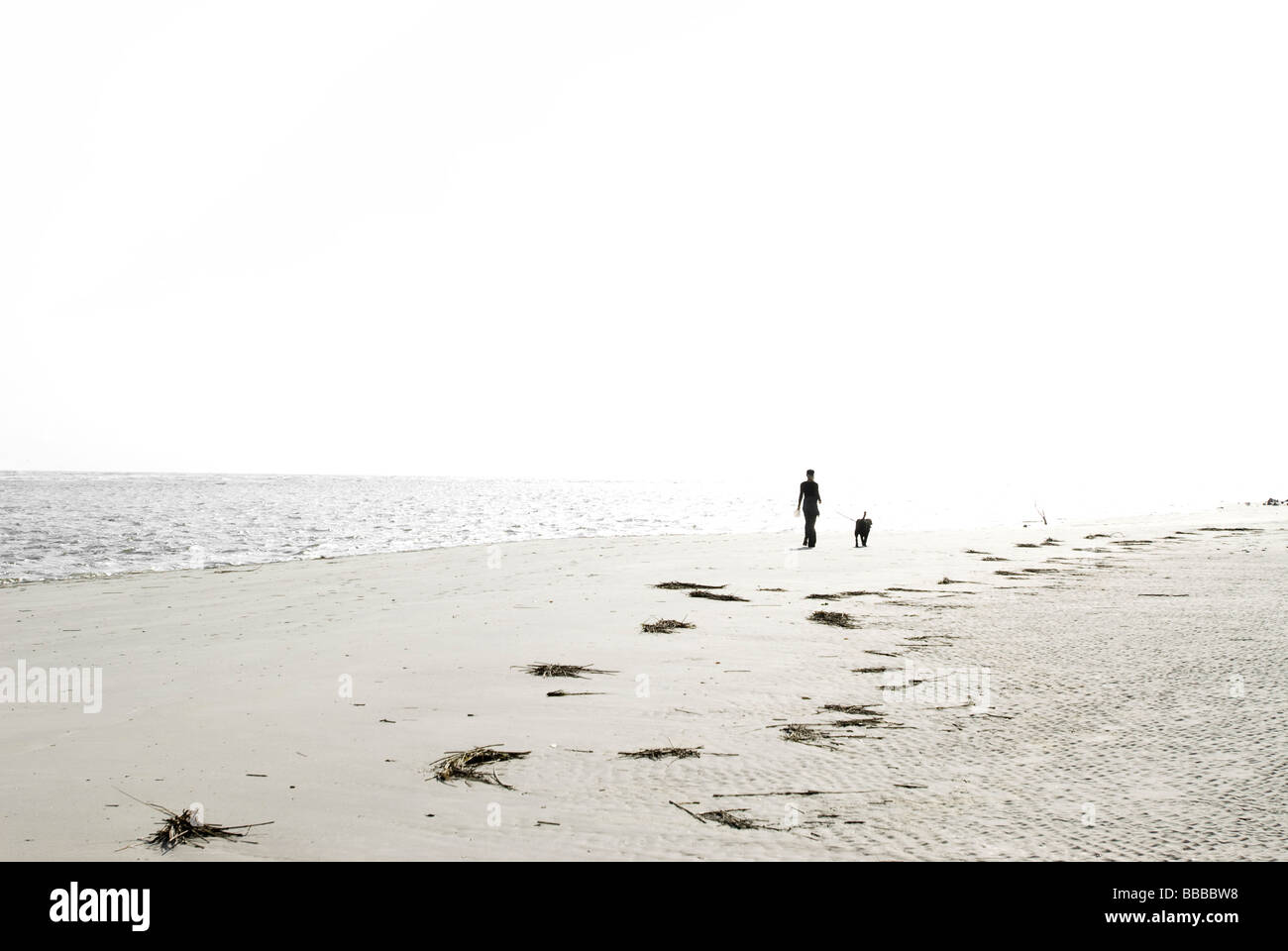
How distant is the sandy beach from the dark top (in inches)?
391

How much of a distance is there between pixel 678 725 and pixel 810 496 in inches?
696

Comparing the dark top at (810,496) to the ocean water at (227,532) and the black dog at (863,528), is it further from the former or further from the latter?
the ocean water at (227,532)

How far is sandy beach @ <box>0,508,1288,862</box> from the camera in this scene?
404 cm

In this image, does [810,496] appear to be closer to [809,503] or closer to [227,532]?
[809,503]

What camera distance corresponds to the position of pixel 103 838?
4059 millimetres

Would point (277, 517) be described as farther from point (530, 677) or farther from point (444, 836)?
point (444, 836)

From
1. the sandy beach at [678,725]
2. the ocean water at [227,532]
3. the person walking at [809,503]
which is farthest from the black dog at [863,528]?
the ocean water at [227,532]

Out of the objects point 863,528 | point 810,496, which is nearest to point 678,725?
point 863,528

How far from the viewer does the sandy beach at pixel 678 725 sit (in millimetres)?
4035

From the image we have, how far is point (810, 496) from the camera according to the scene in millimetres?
23094

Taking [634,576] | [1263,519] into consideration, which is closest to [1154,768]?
[634,576]

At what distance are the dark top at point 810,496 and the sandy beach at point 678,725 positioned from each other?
9.93 m

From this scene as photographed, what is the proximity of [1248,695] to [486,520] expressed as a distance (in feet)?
140
